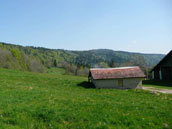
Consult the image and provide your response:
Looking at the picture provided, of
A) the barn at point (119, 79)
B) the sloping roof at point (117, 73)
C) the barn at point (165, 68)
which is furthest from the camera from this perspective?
the barn at point (165, 68)

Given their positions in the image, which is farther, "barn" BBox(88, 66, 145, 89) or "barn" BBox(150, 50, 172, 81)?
"barn" BBox(150, 50, 172, 81)

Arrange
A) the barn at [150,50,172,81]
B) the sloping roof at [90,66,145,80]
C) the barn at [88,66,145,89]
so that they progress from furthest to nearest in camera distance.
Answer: the barn at [150,50,172,81] < the sloping roof at [90,66,145,80] < the barn at [88,66,145,89]

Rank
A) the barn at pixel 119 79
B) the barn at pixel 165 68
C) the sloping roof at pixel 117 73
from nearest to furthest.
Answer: the barn at pixel 119 79 → the sloping roof at pixel 117 73 → the barn at pixel 165 68

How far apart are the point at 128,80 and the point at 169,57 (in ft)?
65.3

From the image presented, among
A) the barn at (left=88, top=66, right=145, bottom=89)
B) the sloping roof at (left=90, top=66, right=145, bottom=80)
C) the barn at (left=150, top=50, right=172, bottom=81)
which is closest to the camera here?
the barn at (left=88, top=66, right=145, bottom=89)

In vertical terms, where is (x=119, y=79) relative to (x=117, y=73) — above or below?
below

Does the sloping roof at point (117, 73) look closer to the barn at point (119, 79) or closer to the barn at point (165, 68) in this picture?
the barn at point (119, 79)

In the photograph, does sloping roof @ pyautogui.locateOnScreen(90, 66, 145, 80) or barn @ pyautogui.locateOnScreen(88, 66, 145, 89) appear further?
sloping roof @ pyautogui.locateOnScreen(90, 66, 145, 80)

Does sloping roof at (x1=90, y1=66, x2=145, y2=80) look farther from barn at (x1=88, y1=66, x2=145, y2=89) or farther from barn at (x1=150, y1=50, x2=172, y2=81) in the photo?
barn at (x1=150, y1=50, x2=172, y2=81)

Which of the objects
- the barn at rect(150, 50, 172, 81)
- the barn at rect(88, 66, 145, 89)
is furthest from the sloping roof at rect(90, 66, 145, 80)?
the barn at rect(150, 50, 172, 81)

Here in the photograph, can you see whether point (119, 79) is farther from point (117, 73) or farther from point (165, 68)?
point (165, 68)

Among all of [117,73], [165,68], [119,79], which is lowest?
[119,79]

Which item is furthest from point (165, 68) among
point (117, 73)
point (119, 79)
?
point (119, 79)

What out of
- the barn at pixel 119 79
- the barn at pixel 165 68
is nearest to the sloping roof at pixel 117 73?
the barn at pixel 119 79
